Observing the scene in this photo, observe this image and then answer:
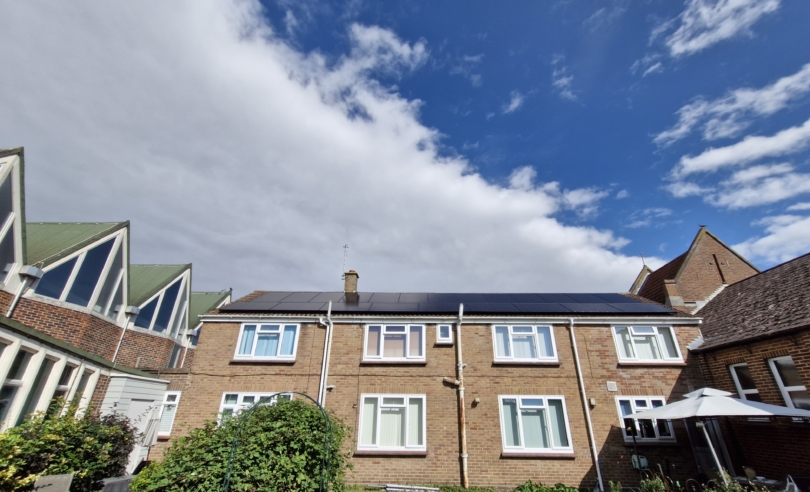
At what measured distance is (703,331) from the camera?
15.5 m

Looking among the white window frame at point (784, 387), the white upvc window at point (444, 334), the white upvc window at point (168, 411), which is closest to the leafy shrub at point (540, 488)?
the white upvc window at point (444, 334)

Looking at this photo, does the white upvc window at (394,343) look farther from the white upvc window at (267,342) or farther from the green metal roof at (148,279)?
the green metal roof at (148,279)

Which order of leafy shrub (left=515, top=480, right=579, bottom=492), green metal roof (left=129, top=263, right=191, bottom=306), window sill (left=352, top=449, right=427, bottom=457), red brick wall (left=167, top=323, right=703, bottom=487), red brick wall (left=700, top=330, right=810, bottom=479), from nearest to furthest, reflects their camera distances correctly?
1. red brick wall (left=700, top=330, right=810, bottom=479)
2. leafy shrub (left=515, top=480, right=579, bottom=492)
3. red brick wall (left=167, top=323, right=703, bottom=487)
4. window sill (left=352, top=449, right=427, bottom=457)
5. green metal roof (left=129, top=263, right=191, bottom=306)

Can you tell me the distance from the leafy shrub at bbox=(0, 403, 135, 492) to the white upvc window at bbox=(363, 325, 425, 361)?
8.11m

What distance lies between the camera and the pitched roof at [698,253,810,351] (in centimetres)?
1183

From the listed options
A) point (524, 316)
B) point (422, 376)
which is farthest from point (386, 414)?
point (524, 316)

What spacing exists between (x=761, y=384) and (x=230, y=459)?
16073 mm

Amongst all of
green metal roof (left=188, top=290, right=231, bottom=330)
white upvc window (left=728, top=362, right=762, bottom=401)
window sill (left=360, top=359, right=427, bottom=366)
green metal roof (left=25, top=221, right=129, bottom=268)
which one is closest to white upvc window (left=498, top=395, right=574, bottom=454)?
window sill (left=360, top=359, right=427, bottom=366)

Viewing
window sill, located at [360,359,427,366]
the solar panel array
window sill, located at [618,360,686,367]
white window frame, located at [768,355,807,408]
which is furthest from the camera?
the solar panel array

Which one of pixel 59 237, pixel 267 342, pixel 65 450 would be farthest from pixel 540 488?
pixel 59 237

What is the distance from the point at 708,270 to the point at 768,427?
38.2ft

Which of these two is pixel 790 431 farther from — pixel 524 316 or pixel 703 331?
pixel 524 316

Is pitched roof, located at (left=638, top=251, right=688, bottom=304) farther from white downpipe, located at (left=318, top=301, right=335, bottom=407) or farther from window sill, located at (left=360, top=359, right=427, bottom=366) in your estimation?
white downpipe, located at (left=318, top=301, right=335, bottom=407)

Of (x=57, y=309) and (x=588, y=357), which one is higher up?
(x=57, y=309)
